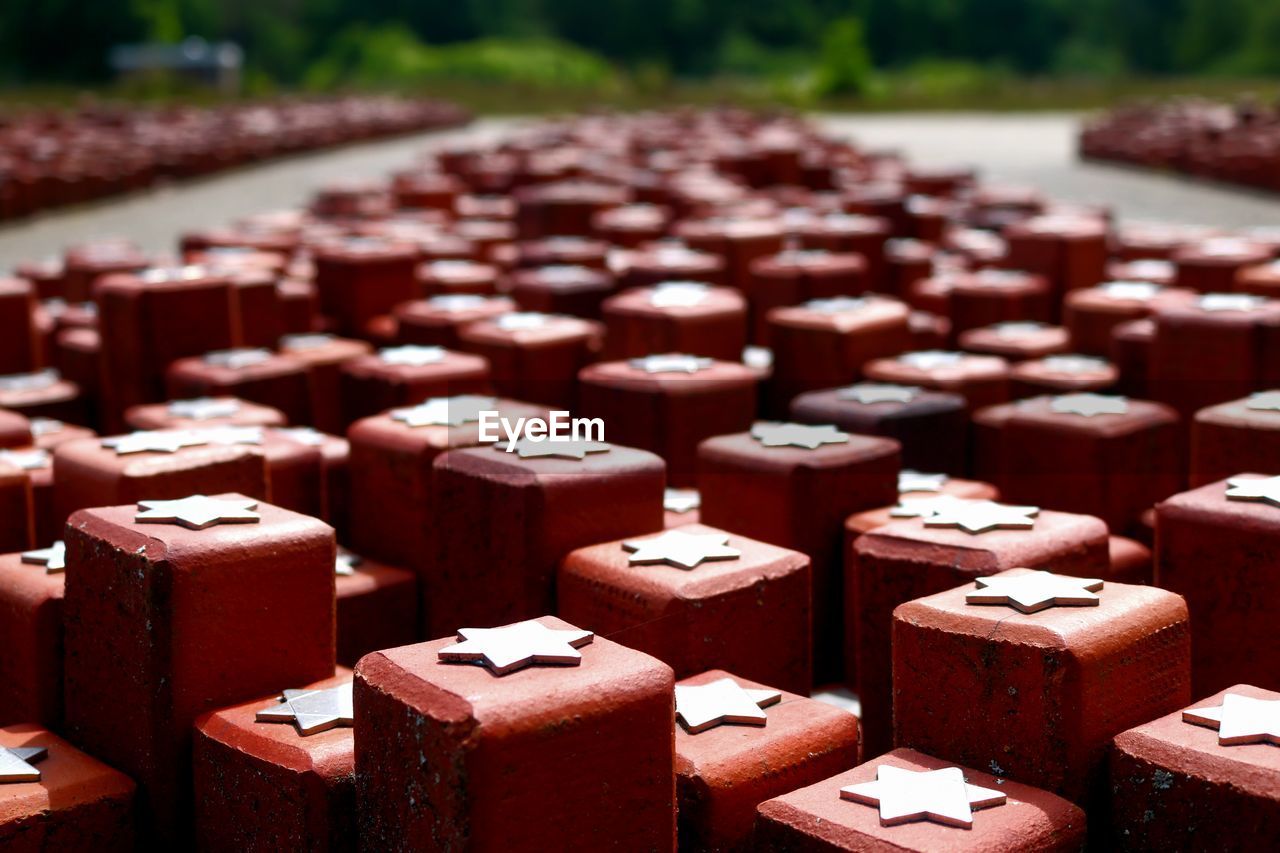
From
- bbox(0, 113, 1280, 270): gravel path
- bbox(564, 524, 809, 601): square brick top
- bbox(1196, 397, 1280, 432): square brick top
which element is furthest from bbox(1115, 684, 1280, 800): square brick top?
bbox(0, 113, 1280, 270): gravel path

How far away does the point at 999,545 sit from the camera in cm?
298

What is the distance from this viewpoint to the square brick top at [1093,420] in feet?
13.1

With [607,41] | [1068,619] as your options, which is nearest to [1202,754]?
[1068,619]

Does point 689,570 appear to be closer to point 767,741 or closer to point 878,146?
point 767,741

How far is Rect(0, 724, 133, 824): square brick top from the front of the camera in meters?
2.53

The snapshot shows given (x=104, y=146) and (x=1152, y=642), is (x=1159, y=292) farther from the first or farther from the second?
(x=104, y=146)

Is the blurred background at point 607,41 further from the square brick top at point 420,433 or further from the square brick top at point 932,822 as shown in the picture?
the square brick top at point 932,822

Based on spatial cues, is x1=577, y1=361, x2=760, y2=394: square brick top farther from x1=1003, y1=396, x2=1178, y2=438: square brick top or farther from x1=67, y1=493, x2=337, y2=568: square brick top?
x1=67, y1=493, x2=337, y2=568: square brick top

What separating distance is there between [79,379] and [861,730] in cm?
320

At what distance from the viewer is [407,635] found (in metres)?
3.51

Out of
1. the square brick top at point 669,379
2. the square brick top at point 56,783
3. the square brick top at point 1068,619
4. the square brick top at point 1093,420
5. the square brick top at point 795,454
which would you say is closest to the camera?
the square brick top at point 1068,619

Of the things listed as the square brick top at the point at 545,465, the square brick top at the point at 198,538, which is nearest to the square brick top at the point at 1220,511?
the square brick top at the point at 545,465

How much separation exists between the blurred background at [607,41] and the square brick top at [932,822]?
108 feet

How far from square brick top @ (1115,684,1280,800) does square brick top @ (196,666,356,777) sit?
1215 millimetres
